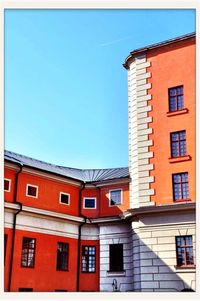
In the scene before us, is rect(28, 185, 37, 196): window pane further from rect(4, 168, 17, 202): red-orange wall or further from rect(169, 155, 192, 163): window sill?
rect(169, 155, 192, 163): window sill

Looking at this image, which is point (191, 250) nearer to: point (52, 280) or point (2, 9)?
point (52, 280)

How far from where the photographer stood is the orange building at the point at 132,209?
651 inches

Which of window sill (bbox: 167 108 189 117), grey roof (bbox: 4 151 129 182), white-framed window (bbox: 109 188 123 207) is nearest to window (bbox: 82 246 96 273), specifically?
white-framed window (bbox: 109 188 123 207)

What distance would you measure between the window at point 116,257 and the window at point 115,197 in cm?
224

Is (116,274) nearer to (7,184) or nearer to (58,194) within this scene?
(58,194)

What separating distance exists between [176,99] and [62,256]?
9452mm

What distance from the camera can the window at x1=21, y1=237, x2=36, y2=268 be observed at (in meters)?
18.2

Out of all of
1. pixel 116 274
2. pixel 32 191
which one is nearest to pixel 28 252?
pixel 32 191

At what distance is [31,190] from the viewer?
1933 cm

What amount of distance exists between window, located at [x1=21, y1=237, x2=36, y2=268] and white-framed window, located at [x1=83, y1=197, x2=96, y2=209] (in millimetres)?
4115

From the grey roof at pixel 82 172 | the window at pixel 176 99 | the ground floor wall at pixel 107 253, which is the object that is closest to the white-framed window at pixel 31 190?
the ground floor wall at pixel 107 253

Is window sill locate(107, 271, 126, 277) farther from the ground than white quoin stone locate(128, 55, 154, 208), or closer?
closer

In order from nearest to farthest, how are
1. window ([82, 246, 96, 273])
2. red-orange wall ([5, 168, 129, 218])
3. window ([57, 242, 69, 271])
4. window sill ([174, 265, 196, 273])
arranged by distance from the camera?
window sill ([174, 265, 196, 273])
red-orange wall ([5, 168, 129, 218])
window ([57, 242, 69, 271])
window ([82, 246, 96, 273])

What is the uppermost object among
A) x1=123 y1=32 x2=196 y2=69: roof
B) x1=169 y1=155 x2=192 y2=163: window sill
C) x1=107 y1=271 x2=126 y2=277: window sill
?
x1=123 y1=32 x2=196 y2=69: roof
